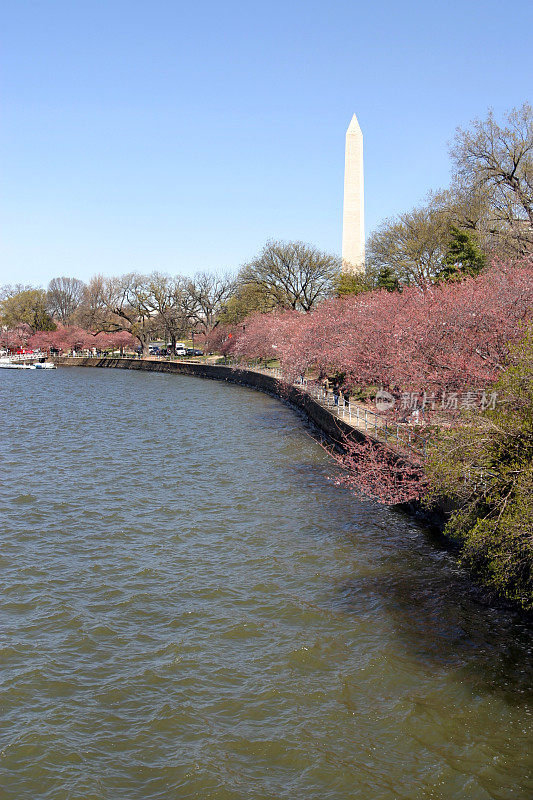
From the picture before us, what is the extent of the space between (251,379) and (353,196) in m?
21.3

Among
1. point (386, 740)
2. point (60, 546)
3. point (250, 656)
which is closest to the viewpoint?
point (386, 740)

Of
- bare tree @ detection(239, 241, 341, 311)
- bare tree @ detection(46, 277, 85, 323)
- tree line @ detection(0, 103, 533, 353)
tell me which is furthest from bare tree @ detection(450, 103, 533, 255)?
bare tree @ detection(46, 277, 85, 323)

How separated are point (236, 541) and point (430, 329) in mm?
8800

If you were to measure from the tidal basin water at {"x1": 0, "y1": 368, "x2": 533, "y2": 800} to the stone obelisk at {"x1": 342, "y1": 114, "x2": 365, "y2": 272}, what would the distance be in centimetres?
4515

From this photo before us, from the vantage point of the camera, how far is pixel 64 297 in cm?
16400

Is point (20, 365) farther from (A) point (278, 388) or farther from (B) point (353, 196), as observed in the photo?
(A) point (278, 388)

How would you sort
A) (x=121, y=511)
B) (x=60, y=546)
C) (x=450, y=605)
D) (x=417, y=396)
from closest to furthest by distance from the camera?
(x=450, y=605)
(x=60, y=546)
(x=417, y=396)
(x=121, y=511)

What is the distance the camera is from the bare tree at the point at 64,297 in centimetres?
16288

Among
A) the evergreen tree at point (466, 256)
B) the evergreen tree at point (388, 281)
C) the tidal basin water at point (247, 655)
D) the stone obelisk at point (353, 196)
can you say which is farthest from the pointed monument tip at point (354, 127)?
the tidal basin water at point (247, 655)

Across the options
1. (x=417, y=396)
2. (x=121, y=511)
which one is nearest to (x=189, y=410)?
(x=121, y=511)

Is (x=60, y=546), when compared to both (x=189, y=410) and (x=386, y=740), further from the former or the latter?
(x=189, y=410)

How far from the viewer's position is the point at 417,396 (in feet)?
68.0

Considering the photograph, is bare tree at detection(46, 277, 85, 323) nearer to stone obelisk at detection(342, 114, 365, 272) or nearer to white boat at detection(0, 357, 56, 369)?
white boat at detection(0, 357, 56, 369)

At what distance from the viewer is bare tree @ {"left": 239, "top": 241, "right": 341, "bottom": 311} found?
256ft
